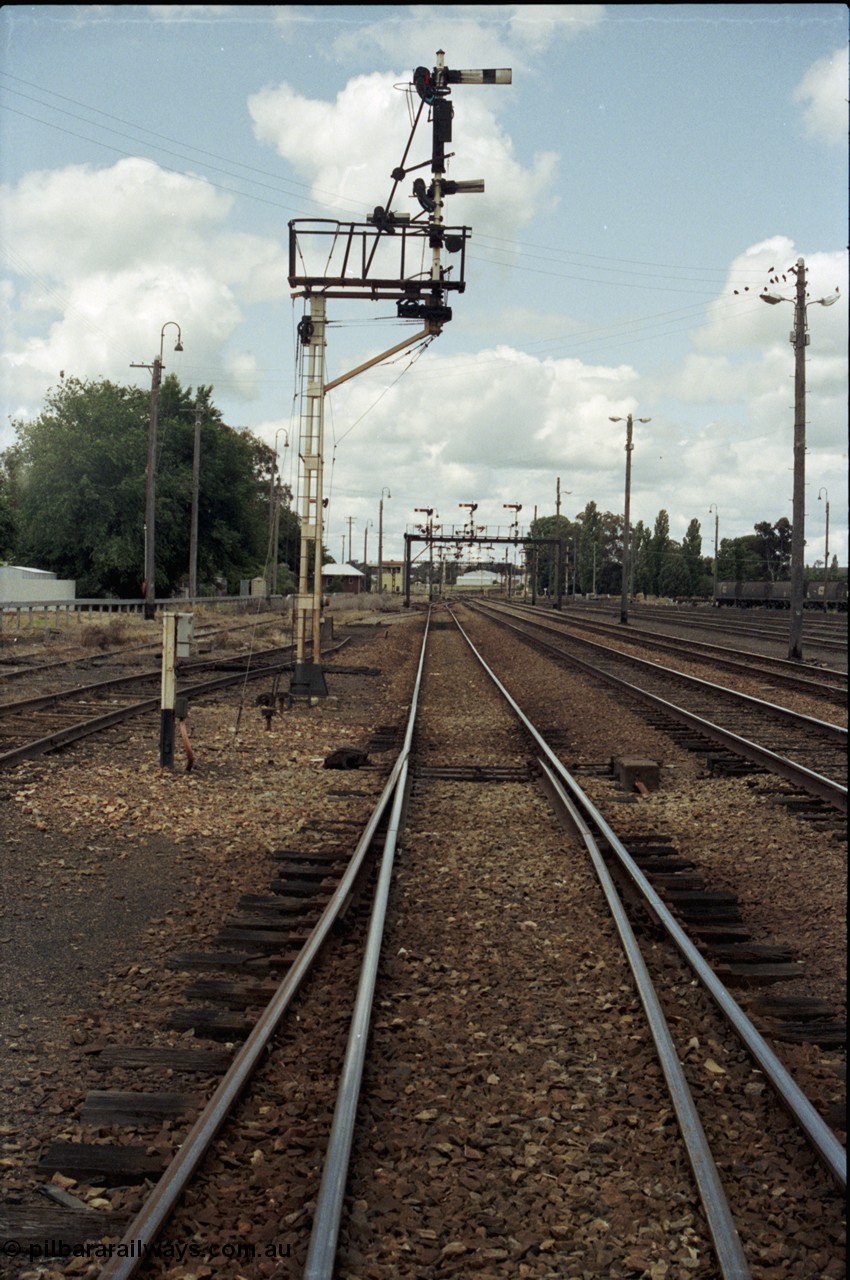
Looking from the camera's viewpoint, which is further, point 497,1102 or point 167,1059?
point 167,1059

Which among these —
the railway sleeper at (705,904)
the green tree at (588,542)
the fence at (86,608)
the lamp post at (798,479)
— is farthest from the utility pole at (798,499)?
the green tree at (588,542)

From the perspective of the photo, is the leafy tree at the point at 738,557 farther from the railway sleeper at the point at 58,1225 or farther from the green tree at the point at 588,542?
the railway sleeper at the point at 58,1225

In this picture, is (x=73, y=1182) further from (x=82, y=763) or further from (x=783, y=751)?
(x=783, y=751)

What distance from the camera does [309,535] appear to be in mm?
16266

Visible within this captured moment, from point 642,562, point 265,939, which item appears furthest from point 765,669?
point 642,562

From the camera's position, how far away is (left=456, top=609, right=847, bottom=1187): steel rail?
3543mm

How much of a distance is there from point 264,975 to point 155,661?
1916cm

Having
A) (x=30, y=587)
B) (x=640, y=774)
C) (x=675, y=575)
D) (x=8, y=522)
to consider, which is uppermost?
(x=675, y=575)

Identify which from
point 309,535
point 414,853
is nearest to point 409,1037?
point 414,853

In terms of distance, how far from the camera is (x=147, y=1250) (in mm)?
3004

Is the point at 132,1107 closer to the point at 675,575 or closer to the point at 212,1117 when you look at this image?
the point at 212,1117

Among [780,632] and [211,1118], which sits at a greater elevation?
[780,632]

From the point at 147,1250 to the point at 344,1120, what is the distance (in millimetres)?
819

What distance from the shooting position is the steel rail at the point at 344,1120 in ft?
9.71
